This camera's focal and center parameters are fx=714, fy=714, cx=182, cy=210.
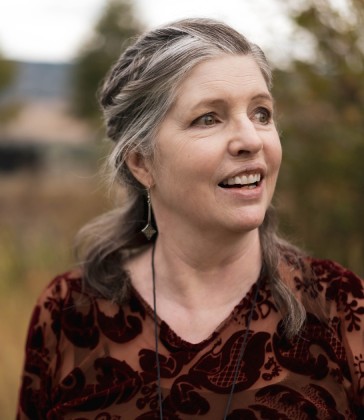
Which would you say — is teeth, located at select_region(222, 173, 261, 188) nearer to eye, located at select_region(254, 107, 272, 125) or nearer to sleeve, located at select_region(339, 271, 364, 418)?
eye, located at select_region(254, 107, 272, 125)

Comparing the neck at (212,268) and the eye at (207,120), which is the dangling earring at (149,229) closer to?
the neck at (212,268)

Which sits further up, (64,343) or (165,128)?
(165,128)

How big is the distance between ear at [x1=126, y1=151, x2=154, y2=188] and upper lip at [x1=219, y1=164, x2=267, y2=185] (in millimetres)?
358

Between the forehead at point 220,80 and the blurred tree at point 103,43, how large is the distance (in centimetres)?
1979

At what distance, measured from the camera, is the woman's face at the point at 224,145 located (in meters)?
2.11

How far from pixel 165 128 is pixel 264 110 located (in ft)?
1.03

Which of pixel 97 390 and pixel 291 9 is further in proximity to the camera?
pixel 291 9

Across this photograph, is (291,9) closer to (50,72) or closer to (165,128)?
(165,128)

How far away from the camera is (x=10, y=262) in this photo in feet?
21.3

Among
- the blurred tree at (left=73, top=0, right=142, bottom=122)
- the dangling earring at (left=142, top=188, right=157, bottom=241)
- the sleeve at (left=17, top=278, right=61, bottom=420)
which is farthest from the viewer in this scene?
the blurred tree at (left=73, top=0, right=142, bottom=122)

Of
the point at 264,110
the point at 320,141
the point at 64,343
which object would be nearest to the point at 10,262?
the point at 320,141

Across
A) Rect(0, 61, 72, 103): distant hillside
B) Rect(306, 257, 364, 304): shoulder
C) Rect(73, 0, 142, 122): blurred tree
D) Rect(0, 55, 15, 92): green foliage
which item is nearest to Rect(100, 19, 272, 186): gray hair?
Rect(306, 257, 364, 304): shoulder

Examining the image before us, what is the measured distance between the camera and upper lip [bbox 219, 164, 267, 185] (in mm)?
2094

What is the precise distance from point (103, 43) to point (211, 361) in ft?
72.2
